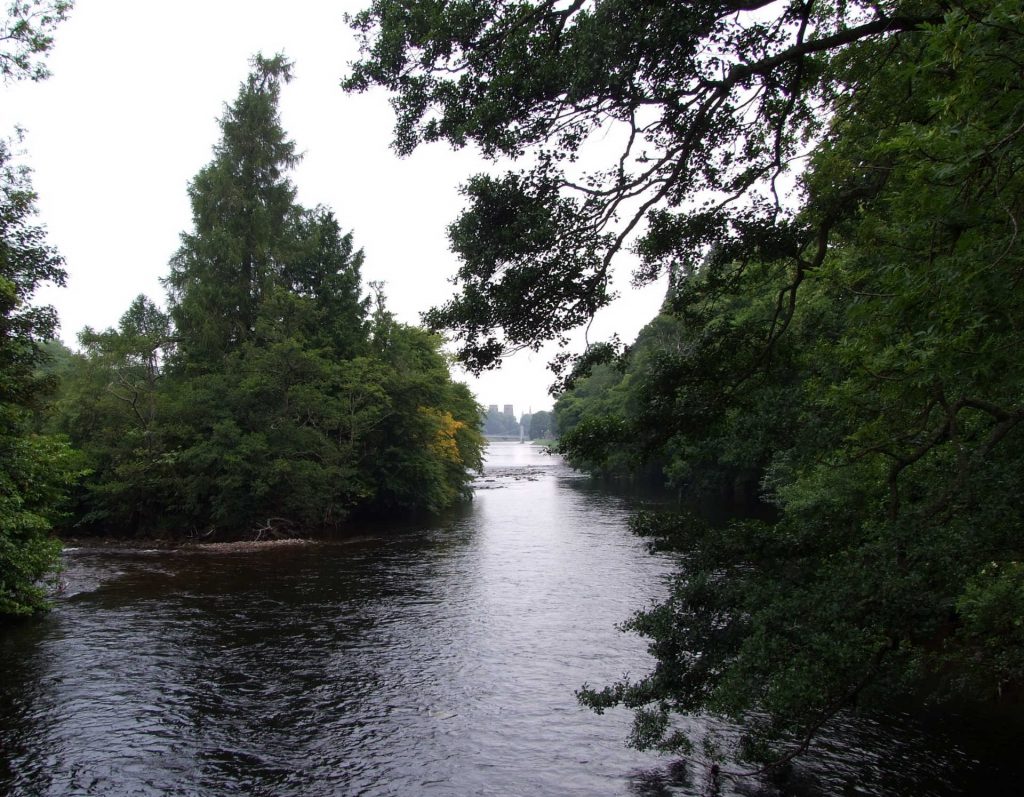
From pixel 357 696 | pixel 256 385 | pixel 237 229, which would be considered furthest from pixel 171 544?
pixel 357 696

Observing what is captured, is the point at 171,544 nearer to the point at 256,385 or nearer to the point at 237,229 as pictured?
the point at 256,385

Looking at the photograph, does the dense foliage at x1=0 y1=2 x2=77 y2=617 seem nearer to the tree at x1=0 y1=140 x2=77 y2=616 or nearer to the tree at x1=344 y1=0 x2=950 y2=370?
the tree at x1=0 y1=140 x2=77 y2=616

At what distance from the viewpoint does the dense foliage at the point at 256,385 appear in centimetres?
2844

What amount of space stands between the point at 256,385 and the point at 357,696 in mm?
20611

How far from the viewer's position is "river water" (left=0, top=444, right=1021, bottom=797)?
9.33m

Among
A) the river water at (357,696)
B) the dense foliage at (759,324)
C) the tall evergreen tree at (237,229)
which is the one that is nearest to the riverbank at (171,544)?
the river water at (357,696)

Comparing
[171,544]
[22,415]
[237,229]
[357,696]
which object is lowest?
[357,696]

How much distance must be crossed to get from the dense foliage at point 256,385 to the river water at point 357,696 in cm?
691

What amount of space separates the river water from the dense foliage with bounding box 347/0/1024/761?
1.70 m

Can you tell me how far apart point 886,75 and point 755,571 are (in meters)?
6.26

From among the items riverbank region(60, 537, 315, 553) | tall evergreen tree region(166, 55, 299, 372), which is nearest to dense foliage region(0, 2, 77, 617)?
riverbank region(60, 537, 315, 553)

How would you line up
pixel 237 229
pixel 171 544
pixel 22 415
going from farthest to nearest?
pixel 237 229 < pixel 171 544 < pixel 22 415

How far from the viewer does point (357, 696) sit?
12.1m

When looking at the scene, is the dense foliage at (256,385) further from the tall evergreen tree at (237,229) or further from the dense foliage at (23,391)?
the dense foliage at (23,391)
